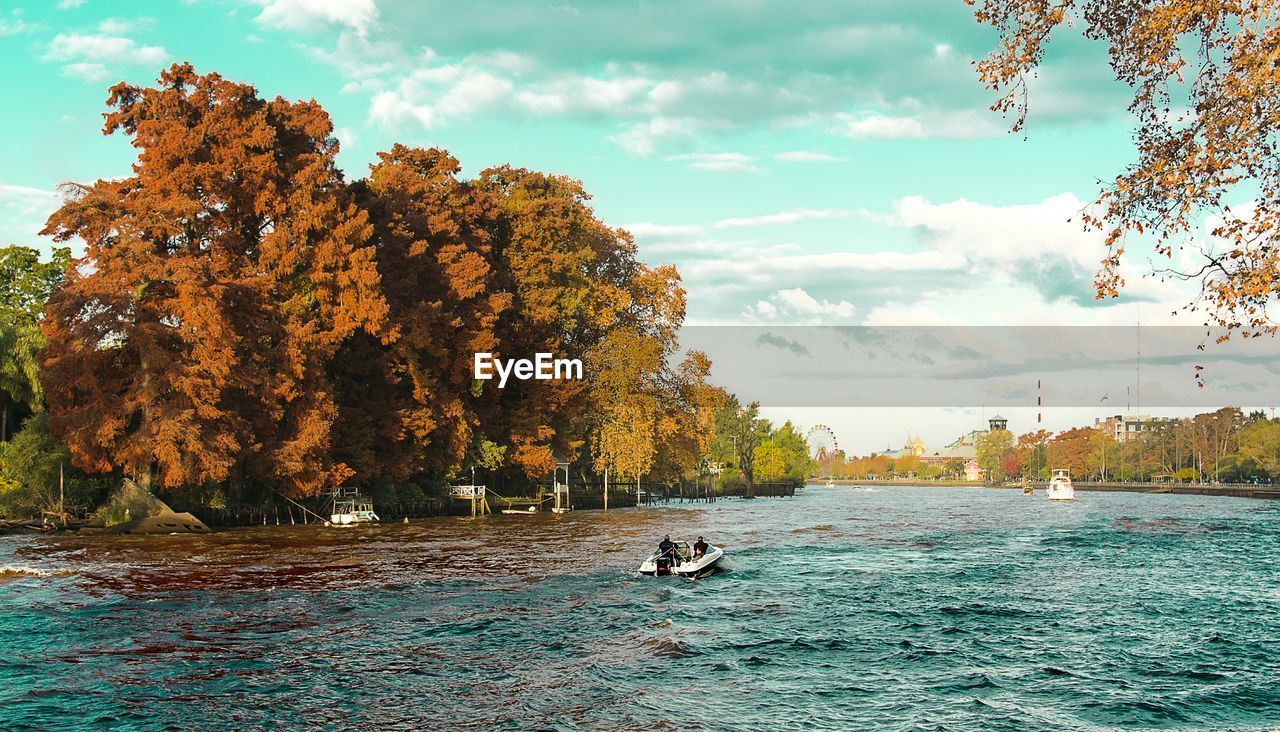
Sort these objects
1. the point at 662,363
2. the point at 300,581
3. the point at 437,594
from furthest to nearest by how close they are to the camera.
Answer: the point at 662,363 < the point at 300,581 < the point at 437,594

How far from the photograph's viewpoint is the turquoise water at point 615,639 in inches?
622

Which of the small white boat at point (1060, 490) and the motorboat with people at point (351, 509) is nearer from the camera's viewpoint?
the motorboat with people at point (351, 509)

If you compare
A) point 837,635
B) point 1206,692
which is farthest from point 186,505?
point 1206,692

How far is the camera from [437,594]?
26.8m

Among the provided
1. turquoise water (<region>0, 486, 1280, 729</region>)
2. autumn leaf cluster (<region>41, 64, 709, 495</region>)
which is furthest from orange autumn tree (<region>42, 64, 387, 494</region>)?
turquoise water (<region>0, 486, 1280, 729</region>)

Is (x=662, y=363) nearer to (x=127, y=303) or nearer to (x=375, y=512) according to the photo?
(x=375, y=512)

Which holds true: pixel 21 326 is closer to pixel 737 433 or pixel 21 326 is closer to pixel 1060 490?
pixel 1060 490

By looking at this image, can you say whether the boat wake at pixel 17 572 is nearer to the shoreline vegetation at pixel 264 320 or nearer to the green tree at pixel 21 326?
the shoreline vegetation at pixel 264 320

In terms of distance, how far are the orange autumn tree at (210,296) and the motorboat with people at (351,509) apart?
258cm

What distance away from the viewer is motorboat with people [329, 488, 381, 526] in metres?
50.8

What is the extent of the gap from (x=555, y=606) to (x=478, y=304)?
3662cm

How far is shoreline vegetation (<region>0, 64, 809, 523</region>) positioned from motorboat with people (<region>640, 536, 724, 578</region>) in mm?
21339

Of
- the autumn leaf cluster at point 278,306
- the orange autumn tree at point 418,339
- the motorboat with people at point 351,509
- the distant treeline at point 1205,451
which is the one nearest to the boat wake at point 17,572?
the autumn leaf cluster at point 278,306

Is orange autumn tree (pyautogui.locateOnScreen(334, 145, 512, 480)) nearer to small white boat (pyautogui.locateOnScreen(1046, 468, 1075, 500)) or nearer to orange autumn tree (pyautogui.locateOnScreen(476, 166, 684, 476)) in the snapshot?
orange autumn tree (pyautogui.locateOnScreen(476, 166, 684, 476))
